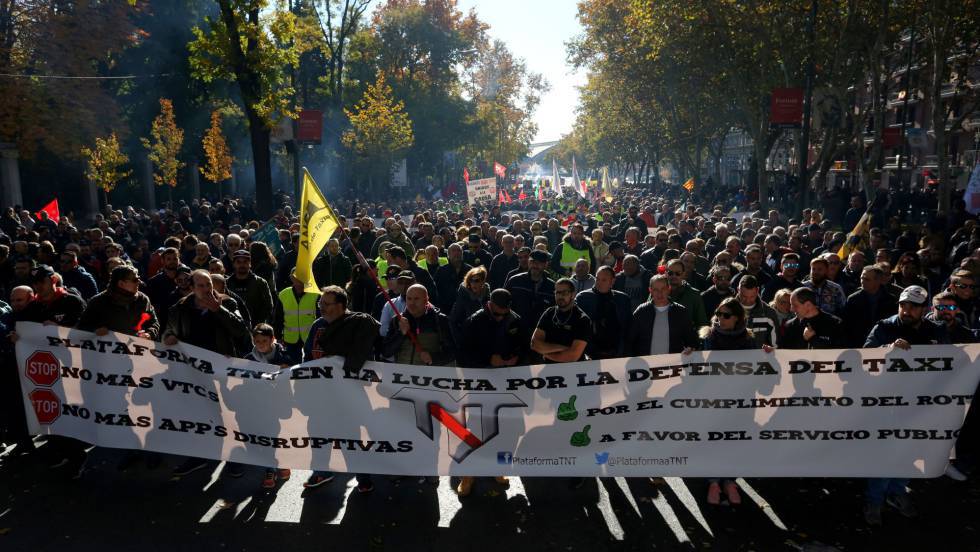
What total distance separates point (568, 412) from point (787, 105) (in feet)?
69.8

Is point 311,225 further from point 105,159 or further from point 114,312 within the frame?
point 105,159

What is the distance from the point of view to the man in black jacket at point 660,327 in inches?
275

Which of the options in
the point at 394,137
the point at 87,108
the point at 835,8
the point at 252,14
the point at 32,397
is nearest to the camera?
the point at 32,397

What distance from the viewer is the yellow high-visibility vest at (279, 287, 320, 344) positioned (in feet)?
27.6

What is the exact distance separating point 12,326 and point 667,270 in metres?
5.95

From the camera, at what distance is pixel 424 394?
6.18 meters

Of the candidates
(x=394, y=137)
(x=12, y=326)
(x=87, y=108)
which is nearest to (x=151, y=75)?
(x=87, y=108)

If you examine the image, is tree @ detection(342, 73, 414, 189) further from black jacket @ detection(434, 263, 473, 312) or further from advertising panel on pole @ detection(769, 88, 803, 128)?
black jacket @ detection(434, 263, 473, 312)

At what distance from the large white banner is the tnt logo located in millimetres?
11

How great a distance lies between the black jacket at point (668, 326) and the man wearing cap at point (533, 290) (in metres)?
1.98

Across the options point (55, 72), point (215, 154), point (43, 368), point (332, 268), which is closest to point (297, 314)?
point (332, 268)

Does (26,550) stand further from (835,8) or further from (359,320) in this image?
(835,8)

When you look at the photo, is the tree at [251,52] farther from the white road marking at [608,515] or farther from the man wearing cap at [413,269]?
the white road marking at [608,515]

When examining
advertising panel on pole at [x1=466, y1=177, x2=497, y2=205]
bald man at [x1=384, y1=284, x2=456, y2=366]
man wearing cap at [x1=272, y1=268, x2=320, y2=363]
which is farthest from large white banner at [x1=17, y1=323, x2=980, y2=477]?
advertising panel on pole at [x1=466, y1=177, x2=497, y2=205]
